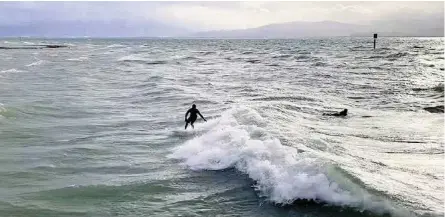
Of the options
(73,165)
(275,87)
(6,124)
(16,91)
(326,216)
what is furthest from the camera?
(275,87)

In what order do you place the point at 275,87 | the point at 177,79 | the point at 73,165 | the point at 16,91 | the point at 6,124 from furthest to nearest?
the point at 177,79, the point at 275,87, the point at 16,91, the point at 6,124, the point at 73,165

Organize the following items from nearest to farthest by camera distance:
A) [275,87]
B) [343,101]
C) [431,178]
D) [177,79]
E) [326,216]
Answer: [326,216] < [431,178] < [343,101] < [275,87] < [177,79]

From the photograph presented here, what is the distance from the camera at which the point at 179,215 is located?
10.5 meters

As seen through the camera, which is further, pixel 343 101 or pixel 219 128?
pixel 343 101

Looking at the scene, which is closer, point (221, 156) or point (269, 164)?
point (269, 164)

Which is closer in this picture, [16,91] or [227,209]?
[227,209]

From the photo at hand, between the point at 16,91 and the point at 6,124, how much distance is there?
46.1ft

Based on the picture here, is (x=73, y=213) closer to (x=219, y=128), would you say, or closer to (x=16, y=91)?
(x=219, y=128)

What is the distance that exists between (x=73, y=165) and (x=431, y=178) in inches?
394

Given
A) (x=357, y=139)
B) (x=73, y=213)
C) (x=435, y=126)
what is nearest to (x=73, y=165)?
(x=73, y=213)

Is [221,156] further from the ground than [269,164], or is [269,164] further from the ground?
[269,164]

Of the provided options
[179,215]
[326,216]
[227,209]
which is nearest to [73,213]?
[179,215]

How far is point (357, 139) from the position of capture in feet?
59.6

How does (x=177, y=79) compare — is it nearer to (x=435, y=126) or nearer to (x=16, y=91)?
(x=16, y=91)
